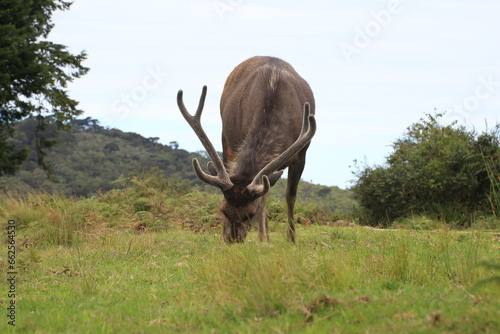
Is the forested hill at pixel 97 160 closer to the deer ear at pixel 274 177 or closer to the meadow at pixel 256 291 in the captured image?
the deer ear at pixel 274 177

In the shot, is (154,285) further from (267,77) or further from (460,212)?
(460,212)

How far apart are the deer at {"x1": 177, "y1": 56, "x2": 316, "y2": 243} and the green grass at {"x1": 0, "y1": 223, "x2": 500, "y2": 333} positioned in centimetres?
107

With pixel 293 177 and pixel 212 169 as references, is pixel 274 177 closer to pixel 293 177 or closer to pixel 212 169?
pixel 212 169

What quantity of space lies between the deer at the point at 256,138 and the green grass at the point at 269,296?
42.2 inches

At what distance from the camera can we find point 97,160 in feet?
139

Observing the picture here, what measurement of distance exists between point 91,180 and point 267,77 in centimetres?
3086

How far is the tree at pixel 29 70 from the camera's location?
23969 millimetres

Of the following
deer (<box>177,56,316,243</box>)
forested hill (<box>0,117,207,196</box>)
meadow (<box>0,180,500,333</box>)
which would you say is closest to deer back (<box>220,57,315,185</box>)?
deer (<box>177,56,316,243</box>)

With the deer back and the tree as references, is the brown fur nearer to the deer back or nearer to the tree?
the deer back

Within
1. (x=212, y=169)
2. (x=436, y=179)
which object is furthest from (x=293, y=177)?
(x=436, y=179)

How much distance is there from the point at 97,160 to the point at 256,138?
36640mm

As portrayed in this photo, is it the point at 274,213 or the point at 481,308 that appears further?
the point at 274,213

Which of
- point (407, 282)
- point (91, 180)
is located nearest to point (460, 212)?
point (407, 282)

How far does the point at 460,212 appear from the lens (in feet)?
48.8
